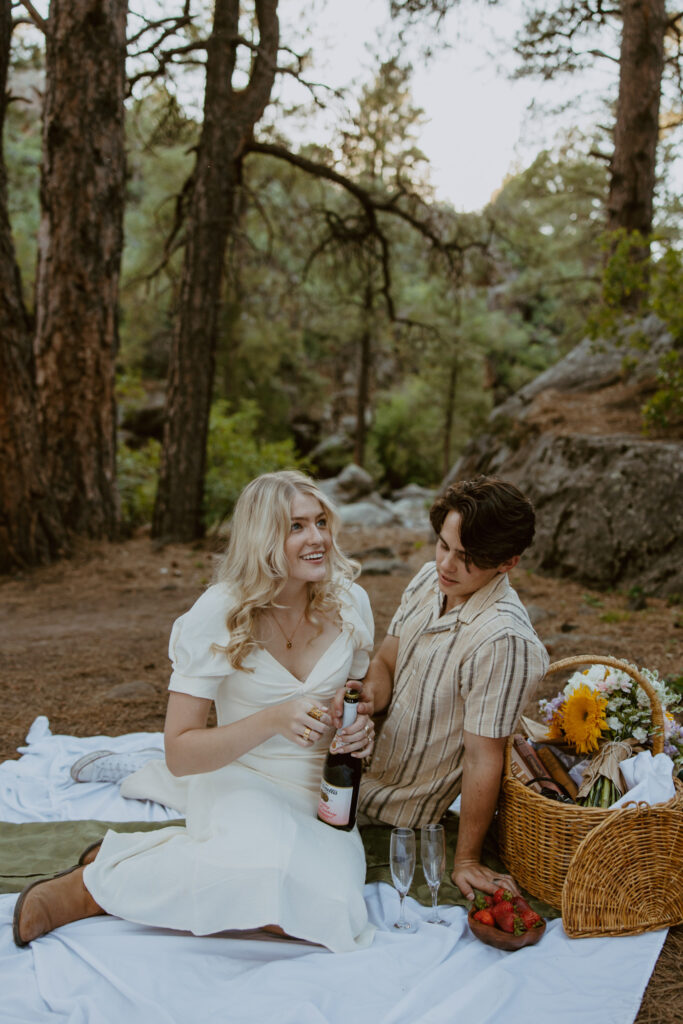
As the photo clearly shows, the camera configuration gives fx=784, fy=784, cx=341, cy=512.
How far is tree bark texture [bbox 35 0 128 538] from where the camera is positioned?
7.96 m

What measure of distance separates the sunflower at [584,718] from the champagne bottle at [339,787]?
86cm

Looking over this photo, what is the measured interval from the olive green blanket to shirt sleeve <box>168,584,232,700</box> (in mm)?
970

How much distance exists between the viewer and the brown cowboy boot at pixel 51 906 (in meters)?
2.38

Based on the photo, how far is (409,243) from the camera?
1284 cm

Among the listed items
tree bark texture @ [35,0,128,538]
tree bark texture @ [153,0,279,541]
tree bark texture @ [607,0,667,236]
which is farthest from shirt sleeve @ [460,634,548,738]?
tree bark texture @ [607,0,667,236]

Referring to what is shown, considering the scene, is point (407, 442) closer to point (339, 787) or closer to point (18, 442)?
point (18, 442)

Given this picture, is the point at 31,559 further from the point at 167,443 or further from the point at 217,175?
the point at 217,175

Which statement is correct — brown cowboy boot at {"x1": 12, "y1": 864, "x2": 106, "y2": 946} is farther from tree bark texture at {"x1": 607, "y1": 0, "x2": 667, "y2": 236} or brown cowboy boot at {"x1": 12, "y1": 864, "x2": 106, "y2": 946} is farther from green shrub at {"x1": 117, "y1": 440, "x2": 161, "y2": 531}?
tree bark texture at {"x1": 607, "y1": 0, "x2": 667, "y2": 236}

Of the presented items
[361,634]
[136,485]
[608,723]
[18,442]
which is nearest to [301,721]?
[361,634]

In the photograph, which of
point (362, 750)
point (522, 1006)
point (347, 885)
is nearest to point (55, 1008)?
point (347, 885)

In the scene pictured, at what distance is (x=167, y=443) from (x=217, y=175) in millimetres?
3169

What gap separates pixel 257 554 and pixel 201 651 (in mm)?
355

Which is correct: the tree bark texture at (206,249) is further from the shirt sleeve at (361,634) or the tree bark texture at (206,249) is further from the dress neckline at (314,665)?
the dress neckline at (314,665)

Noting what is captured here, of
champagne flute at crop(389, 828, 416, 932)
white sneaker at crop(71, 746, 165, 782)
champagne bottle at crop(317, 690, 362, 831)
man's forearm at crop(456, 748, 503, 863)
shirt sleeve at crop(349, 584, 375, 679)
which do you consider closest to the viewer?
champagne flute at crop(389, 828, 416, 932)
